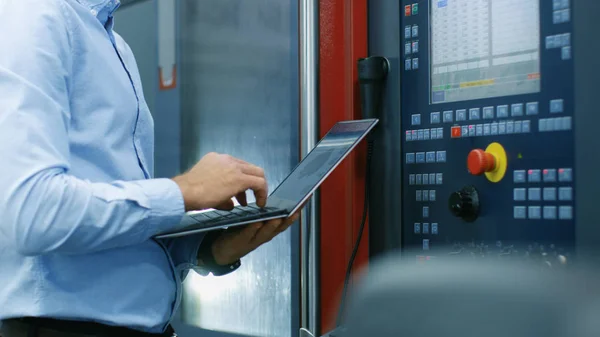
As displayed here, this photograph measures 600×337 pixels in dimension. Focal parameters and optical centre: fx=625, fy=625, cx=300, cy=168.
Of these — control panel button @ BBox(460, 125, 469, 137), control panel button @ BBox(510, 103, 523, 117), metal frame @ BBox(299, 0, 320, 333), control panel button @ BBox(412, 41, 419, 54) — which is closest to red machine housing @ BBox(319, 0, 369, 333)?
metal frame @ BBox(299, 0, 320, 333)

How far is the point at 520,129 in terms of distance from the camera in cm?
107

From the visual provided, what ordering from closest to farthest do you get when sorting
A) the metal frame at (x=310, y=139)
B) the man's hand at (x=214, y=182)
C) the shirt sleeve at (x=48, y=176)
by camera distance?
the shirt sleeve at (x=48, y=176) < the man's hand at (x=214, y=182) < the metal frame at (x=310, y=139)

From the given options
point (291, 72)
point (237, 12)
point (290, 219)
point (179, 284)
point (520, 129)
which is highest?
point (237, 12)

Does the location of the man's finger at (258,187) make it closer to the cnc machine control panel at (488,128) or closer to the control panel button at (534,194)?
the cnc machine control panel at (488,128)

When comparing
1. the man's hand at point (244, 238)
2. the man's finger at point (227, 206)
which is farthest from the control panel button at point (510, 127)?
the man's finger at point (227, 206)

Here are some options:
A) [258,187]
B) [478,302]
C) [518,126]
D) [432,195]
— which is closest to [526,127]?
[518,126]

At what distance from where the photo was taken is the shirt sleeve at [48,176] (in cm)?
78

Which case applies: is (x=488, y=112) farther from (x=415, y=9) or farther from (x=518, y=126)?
(x=415, y=9)

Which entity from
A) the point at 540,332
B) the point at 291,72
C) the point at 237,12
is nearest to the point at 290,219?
the point at 291,72

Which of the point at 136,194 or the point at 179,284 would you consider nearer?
the point at 136,194

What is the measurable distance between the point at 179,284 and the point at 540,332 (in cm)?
77

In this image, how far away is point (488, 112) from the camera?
1113 millimetres

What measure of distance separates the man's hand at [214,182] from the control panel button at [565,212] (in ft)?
1.63

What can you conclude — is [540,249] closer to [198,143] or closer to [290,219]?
[290,219]
